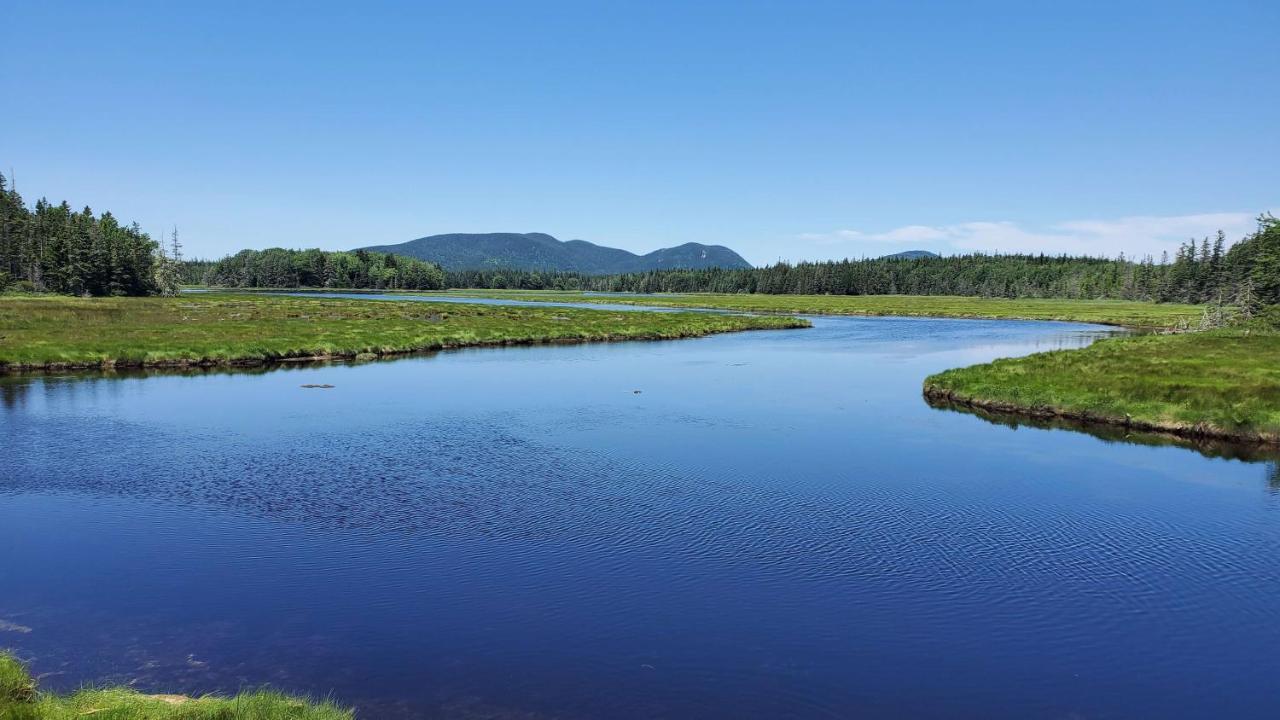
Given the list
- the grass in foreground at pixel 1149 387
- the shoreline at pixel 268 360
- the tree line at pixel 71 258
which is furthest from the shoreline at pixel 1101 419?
the tree line at pixel 71 258

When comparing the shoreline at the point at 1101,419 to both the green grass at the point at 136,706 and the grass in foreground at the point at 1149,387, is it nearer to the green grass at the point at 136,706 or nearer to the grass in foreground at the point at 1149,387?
the grass in foreground at the point at 1149,387

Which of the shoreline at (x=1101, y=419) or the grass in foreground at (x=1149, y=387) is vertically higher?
the grass in foreground at (x=1149, y=387)

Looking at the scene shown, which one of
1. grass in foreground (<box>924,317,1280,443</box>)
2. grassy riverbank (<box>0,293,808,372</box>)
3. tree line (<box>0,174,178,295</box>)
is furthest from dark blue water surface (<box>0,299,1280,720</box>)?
tree line (<box>0,174,178,295</box>)

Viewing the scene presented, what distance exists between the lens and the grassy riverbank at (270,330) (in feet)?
189

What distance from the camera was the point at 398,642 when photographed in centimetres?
1437

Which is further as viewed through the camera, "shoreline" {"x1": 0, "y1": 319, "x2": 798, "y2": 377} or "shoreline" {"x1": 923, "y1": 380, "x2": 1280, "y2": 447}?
"shoreline" {"x1": 0, "y1": 319, "x2": 798, "y2": 377}

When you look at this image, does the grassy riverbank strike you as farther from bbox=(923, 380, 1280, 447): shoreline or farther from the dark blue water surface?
bbox=(923, 380, 1280, 447): shoreline

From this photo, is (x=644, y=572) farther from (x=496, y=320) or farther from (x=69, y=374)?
(x=496, y=320)

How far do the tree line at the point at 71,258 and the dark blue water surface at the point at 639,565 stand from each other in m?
114

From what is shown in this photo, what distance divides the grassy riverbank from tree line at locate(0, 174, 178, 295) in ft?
124

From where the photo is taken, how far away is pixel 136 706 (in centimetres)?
1092

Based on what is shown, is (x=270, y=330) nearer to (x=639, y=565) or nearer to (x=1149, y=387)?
(x=639, y=565)

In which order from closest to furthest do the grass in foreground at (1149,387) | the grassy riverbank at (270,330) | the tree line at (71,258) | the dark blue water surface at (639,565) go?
the dark blue water surface at (639,565) < the grass in foreground at (1149,387) < the grassy riverbank at (270,330) < the tree line at (71,258)

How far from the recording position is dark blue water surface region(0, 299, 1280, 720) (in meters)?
13.2
